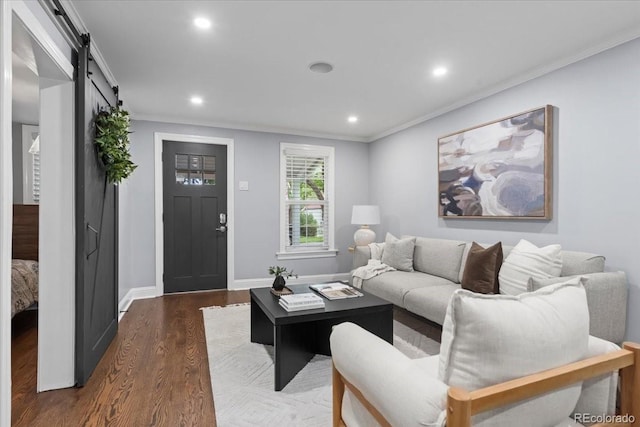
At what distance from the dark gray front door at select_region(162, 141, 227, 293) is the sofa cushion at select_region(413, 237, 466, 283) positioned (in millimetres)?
2722

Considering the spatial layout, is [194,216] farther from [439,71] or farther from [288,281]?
[439,71]

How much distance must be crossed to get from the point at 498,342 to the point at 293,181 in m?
4.58

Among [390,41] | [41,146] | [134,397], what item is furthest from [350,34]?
[134,397]

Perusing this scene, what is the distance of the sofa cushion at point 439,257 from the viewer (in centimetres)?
348

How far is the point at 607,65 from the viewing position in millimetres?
2535

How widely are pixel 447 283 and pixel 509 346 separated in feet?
8.43

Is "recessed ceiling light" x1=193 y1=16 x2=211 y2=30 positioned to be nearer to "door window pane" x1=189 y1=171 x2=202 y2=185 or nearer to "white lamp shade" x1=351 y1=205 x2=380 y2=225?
"door window pane" x1=189 y1=171 x2=202 y2=185

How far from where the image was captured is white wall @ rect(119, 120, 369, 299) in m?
4.37

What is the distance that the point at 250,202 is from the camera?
4.97 meters

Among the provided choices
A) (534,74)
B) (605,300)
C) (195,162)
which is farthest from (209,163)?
(605,300)

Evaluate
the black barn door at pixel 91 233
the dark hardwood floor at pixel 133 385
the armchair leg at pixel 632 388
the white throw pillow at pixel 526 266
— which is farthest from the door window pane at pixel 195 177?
the armchair leg at pixel 632 388

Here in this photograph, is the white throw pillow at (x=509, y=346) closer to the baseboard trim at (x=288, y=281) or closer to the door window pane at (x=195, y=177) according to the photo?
the baseboard trim at (x=288, y=281)

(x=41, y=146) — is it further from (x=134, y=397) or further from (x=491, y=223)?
(x=491, y=223)

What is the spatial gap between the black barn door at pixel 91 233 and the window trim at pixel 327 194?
8.16 ft
